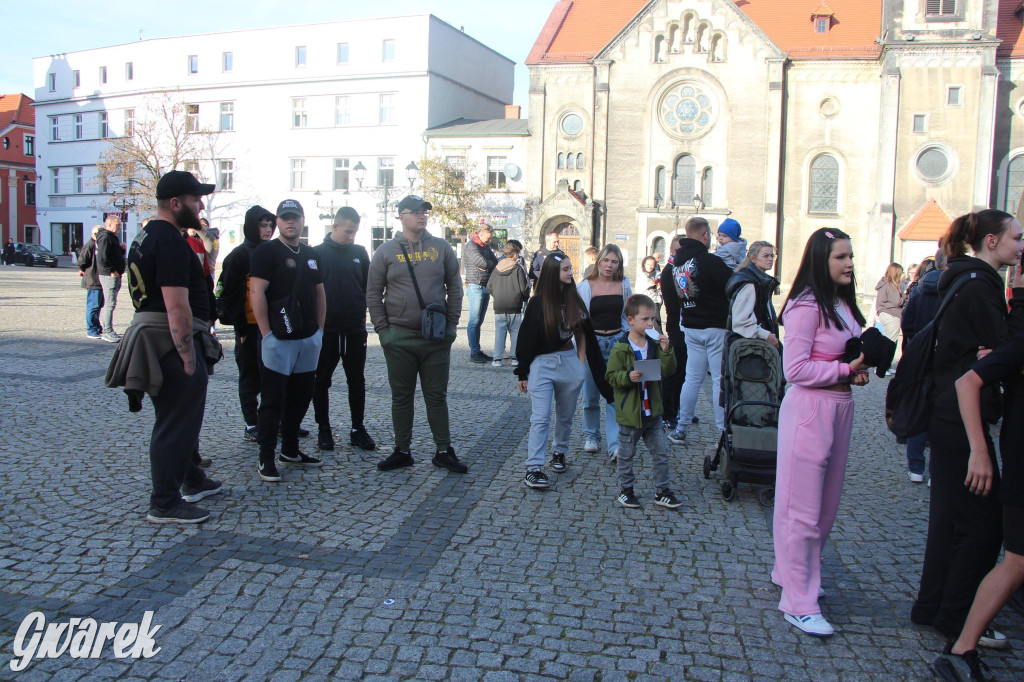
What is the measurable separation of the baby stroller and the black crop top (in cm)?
100

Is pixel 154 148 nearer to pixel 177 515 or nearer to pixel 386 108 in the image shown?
pixel 386 108

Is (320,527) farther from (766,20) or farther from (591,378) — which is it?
(766,20)

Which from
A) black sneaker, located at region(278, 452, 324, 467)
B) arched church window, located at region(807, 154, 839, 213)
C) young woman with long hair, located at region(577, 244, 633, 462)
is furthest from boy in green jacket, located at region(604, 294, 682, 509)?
→ arched church window, located at region(807, 154, 839, 213)

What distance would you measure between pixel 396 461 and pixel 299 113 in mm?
47011

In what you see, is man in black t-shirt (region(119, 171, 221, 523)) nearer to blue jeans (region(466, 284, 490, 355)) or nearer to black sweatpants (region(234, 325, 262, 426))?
black sweatpants (region(234, 325, 262, 426))

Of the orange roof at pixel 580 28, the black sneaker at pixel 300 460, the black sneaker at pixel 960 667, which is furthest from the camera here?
the orange roof at pixel 580 28

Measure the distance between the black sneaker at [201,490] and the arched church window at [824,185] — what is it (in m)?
A: 40.5

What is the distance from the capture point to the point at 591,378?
23.1ft

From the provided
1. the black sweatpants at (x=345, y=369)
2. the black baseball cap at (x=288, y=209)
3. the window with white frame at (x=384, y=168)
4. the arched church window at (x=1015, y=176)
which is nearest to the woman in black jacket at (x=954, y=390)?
the black baseball cap at (x=288, y=209)

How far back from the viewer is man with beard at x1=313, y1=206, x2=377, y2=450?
22.7ft

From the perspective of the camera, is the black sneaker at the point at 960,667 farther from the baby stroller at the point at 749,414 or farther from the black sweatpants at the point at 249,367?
the black sweatpants at the point at 249,367

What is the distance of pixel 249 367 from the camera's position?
22.9ft

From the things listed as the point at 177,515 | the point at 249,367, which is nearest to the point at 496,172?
the point at 249,367

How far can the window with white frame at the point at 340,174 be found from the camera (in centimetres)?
4753
